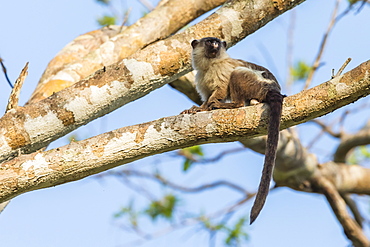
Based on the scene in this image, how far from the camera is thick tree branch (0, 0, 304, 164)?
404 cm

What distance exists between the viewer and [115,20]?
7816mm

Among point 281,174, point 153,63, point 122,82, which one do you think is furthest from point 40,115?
point 281,174

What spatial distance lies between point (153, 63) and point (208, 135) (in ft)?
4.10

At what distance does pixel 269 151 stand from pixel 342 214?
10.3 feet

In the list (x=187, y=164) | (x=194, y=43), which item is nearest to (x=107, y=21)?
(x=187, y=164)

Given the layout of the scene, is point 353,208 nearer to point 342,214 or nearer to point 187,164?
point 342,214

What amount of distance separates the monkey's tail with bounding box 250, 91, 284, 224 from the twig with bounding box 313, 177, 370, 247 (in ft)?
10.3

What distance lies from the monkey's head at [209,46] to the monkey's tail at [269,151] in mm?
1234

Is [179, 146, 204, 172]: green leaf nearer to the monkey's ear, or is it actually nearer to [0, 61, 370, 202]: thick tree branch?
the monkey's ear

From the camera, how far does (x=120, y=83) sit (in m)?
4.34

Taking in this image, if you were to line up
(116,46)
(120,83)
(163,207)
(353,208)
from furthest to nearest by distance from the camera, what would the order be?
(163,207) < (353,208) < (116,46) < (120,83)

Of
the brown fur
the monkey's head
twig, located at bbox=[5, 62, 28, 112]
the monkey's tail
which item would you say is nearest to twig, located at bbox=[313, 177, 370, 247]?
the brown fur

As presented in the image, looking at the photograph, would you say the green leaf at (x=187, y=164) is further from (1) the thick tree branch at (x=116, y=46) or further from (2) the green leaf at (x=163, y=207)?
(1) the thick tree branch at (x=116, y=46)

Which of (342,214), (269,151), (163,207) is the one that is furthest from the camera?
(163,207)
